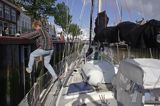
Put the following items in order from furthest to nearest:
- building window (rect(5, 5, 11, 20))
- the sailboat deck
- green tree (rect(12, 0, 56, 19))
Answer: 1. green tree (rect(12, 0, 56, 19))
2. building window (rect(5, 5, 11, 20))
3. the sailboat deck

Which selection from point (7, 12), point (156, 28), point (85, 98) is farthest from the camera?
point (7, 12)

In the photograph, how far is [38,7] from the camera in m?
40.8

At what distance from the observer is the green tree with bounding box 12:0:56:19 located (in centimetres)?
3972

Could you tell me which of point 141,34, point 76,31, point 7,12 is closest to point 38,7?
point 7,12

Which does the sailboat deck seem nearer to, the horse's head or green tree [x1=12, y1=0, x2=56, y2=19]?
the horse's head

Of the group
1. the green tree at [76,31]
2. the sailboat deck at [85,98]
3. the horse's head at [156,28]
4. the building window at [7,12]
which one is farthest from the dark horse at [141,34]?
the building window at [7,12]

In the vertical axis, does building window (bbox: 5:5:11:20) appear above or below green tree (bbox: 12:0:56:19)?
below

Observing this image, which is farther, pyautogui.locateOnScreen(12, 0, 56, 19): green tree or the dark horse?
pyautogui.locateOnScreen(12, 0, 56, 19): green tree

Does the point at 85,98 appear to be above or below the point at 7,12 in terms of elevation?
below

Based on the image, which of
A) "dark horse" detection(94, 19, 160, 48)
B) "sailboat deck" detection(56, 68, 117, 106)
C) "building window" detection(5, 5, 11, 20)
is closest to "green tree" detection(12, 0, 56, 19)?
"building window" detection(5, 5, 11, 20)

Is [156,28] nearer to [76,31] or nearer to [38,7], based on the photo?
[76,31]

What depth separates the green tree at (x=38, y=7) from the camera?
130 ft

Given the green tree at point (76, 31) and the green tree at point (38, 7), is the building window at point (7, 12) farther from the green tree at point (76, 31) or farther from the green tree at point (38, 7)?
the green tree at point (38, 7)

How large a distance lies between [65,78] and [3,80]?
3.82 meters
